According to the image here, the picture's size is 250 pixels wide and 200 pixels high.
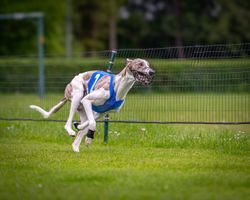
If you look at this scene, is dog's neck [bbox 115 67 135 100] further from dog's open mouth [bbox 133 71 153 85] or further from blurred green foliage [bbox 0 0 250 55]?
blurred green foliage [bbox 0 0 250 55]

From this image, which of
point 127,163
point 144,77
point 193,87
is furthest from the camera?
point 193,87

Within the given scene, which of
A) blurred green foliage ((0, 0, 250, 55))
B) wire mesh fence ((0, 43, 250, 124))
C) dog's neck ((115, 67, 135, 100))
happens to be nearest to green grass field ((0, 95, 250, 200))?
wire mesh fence ((0, 43, 250, 124))

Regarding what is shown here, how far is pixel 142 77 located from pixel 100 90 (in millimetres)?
814

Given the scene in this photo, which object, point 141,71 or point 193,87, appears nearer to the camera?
point 141,71

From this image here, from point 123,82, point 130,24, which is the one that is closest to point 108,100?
point 123,82

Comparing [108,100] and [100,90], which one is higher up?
[100,90]

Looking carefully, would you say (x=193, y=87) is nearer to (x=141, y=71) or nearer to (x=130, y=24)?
(x=141, y=71)

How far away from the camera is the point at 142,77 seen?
428 inches

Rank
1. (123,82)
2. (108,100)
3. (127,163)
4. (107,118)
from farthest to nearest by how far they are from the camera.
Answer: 1. (107,118)
2. (108,100)
3. (123,82)
4. (127,163)

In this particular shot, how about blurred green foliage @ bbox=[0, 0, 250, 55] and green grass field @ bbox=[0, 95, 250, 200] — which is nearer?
green grass field @ bbox=[0, 95, 250, 200]

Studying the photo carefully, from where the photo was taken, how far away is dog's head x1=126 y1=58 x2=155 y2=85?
426 inches

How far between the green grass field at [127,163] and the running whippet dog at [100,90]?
56 cm

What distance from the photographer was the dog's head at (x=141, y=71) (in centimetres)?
1081

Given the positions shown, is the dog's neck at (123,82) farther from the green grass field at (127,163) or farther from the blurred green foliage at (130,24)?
the blurred green foliage at (130,24)
